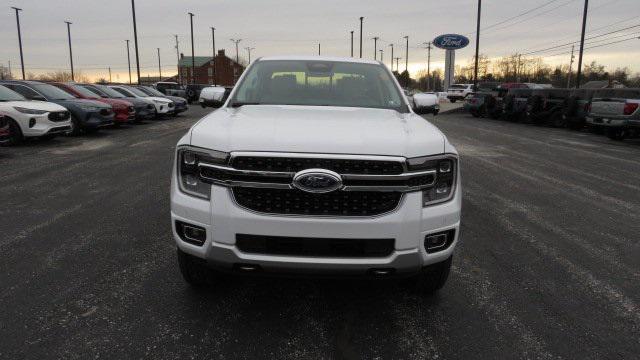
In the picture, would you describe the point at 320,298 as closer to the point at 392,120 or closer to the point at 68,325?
the point at 392,120

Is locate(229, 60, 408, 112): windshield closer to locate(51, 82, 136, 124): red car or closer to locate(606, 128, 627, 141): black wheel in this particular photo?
locate(51, 82, 136, 124): red car

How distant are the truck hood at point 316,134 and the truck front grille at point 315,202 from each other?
24cm

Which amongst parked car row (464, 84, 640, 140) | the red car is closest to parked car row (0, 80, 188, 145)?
the red car

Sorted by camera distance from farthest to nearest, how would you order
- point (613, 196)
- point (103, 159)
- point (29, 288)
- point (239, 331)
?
point (103, 159), point (613, 196), point (29, 288), point (239, 331)

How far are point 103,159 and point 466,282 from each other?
8.61m

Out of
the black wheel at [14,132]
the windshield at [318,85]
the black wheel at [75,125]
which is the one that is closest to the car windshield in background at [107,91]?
the black wheel at [75,125]

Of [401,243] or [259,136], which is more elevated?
[259,136]

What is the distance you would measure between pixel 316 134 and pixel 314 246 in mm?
660

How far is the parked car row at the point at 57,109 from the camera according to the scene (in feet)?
40.5

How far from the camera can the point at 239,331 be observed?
309cm

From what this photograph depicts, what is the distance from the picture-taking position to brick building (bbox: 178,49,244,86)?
109m

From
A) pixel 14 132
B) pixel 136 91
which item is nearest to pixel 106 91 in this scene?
pixel 136 91

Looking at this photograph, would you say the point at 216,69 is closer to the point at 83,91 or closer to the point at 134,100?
the point at 134,100

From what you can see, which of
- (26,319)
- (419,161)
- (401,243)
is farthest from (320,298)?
(26,319)
